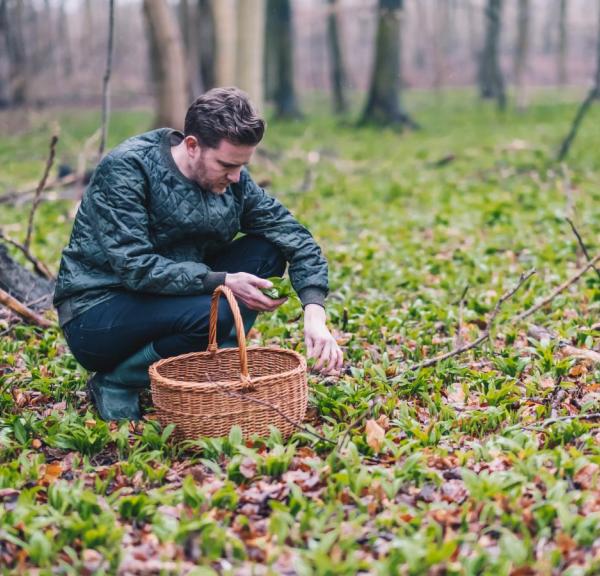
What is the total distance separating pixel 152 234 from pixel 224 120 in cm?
66

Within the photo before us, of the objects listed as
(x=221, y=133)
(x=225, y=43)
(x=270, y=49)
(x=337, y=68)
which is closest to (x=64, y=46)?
(x=270, y=49)

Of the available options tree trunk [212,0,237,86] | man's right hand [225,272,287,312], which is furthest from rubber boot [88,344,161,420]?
tree trunk [212,0,237,86]

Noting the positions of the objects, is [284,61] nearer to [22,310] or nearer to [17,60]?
[17,60]

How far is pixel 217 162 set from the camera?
11.6ft

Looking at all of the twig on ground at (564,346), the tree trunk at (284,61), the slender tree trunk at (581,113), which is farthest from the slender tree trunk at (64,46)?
the twig on ground at (564,346)

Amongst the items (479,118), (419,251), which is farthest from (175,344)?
(479,118)

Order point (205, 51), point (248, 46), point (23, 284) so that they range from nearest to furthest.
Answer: point (23, 284), point (248, 46), point (205, 51)

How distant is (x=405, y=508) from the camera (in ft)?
9.70

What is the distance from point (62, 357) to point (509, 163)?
27.5 feet

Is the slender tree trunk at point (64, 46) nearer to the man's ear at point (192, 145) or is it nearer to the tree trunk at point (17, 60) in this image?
the tree trunk at point (17, 60)

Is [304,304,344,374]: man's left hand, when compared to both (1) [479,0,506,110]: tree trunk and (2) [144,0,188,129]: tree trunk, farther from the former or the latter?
(1) [479,0,506,110]: tree trunk

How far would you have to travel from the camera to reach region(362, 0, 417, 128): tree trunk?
1742cm

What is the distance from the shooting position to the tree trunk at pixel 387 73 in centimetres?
1742

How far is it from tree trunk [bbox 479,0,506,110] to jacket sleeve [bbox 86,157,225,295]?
18.8 metres
